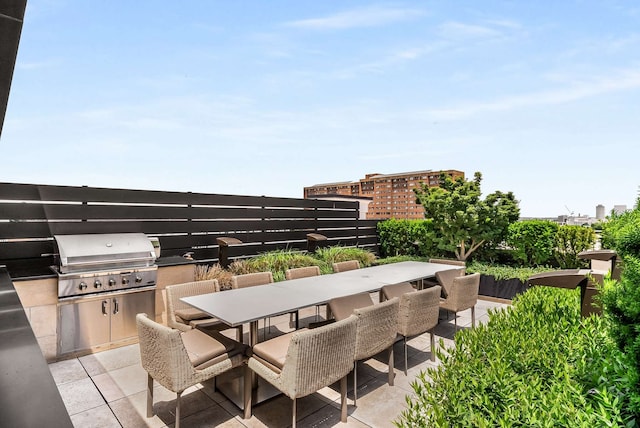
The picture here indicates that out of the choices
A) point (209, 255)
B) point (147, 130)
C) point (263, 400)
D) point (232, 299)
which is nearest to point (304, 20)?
point (147, 130)

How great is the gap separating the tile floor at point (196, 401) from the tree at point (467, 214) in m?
4.78

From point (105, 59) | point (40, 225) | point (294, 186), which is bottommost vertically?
point (40, 225)

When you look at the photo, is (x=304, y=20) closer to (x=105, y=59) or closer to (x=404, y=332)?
(x=105, y=59)

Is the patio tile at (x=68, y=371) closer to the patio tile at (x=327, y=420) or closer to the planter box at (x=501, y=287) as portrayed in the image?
the patio tile at (x=327, y=420)

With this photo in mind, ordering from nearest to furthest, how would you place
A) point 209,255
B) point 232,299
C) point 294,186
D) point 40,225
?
point 232,299
point 40,225
point 209,255
point 294,186

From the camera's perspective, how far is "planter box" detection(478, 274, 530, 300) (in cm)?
646

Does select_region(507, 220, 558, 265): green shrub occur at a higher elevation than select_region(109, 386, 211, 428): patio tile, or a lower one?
higher

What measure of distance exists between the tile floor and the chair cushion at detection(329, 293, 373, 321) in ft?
2.04

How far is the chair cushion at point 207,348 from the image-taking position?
2.60 metres

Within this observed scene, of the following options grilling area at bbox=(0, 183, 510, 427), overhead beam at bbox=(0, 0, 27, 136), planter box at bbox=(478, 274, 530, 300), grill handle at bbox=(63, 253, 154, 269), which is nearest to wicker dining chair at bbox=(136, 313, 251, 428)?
grilling area at bbox=(0, 183, 510, 427)

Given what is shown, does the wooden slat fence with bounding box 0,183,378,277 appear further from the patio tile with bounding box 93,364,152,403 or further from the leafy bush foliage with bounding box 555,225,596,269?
the leafy bush foliage with bounding box 555,225,596,269

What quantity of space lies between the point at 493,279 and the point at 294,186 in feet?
25.1

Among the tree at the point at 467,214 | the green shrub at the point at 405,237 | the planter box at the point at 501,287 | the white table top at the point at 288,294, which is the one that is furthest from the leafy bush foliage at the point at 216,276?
the green shrub at the point at 405,237

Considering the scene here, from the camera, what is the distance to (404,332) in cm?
351
